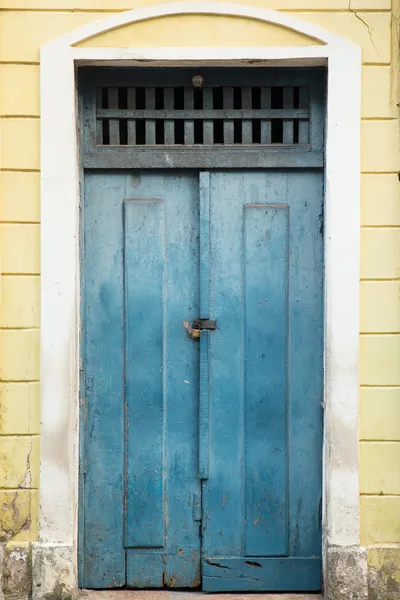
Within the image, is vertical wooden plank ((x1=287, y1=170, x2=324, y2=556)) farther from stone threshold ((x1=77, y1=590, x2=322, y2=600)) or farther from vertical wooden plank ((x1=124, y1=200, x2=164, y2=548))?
vertical wooden plank ((x1=124, y1=200, x2=164, y2=548))

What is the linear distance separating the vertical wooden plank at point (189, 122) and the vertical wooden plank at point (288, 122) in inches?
20.6

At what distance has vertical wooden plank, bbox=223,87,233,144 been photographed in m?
4.23

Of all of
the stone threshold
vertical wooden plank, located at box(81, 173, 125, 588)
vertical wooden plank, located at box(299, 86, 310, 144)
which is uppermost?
vertical wooden plank, located at box(299, 86, 310, 144)

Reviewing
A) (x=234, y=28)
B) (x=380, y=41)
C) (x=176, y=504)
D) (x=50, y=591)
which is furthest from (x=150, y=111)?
(x=50, y=591)

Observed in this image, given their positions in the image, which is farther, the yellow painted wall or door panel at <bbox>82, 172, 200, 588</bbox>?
door panel at <bbox>82, 172, 200, 588</bbox>

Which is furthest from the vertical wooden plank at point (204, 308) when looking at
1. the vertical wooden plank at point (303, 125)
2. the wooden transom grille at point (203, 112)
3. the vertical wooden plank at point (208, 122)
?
the vertical wooden plank at point (303, 125)

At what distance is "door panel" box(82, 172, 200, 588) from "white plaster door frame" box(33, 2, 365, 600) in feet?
0.72

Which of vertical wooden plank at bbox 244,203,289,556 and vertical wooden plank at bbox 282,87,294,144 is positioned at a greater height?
vertical wooden plank at bbox 282,87,294,144

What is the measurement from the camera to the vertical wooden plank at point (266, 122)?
4.23m

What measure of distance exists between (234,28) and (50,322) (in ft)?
6.10

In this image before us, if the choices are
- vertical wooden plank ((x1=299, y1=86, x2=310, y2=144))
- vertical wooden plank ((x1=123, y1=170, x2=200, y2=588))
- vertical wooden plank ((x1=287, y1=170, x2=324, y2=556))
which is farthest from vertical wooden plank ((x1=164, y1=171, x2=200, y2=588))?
vertical wooden plank ((x1=299, y1=86, x2=310, y2=144))

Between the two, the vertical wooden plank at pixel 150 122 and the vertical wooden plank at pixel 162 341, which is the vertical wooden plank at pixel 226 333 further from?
the vertical wooden plank at pixel 150 122

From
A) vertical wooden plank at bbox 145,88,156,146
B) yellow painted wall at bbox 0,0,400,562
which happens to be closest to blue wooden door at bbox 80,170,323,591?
vertical wooden plank at bbox 145,88,156,146

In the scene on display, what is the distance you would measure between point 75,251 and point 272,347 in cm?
123
